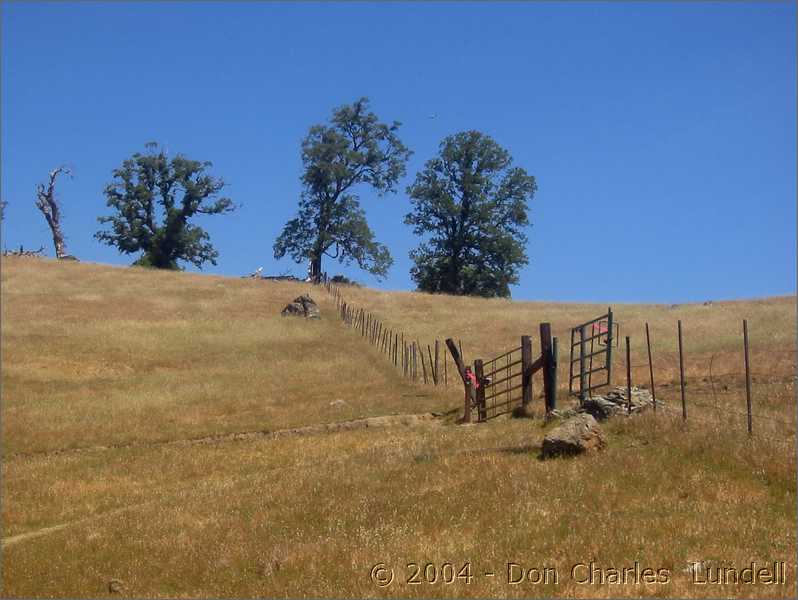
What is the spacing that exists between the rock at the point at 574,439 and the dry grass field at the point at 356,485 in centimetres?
33

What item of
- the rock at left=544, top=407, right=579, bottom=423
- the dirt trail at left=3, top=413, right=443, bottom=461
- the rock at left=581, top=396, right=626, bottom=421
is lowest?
the dirt trail at left=3, top=413, right=443, bottom=461

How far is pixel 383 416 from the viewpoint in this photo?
30.4 metres

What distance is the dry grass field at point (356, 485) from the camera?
44.3 ft

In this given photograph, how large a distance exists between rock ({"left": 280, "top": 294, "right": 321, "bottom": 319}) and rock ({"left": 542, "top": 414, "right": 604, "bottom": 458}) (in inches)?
1748

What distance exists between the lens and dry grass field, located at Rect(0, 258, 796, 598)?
13500 mm

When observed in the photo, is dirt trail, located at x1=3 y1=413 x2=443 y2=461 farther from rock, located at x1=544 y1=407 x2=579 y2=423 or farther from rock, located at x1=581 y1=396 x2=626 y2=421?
rock, located at x1=581 y1=396 x2=626 y2=421

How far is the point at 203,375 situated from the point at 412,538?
2906cm

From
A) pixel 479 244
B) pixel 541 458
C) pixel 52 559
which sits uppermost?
pixel 479 244

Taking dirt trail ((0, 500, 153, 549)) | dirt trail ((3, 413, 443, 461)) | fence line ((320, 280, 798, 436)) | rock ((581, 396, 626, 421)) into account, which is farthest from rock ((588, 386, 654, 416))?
dirt trail ((0, 500, 153, 549))

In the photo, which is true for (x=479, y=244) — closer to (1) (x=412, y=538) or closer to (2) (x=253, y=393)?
(2) (x=253, y=393)

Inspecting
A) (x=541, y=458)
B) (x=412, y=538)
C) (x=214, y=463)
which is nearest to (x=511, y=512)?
(x=412, y=538)

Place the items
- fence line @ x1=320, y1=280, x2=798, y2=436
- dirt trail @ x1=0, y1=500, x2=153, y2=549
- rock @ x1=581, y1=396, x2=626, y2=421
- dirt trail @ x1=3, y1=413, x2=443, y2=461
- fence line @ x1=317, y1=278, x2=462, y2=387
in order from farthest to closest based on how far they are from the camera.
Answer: fence line @ x1=317, y1=278, x2=462, y2=387
dirt trail @ x1=3, y1=413, x2=443, y2=461
rock @ x1=581, y1=396, x2=626, y2=421
fence line @ x1=320, y1=280, x2=798, y2=436
dirt trail @ x1=0, y1=500, x2=153, y2=549

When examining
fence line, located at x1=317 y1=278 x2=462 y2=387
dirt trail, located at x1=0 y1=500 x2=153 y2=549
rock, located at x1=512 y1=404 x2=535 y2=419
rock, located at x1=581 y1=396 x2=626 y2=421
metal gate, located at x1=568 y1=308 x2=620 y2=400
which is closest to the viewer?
dirt trail, located at x1=0 y1=500 x2=153 y2=549

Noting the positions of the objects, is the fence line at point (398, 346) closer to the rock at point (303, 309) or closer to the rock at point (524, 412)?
the rock at point (303, 309)
